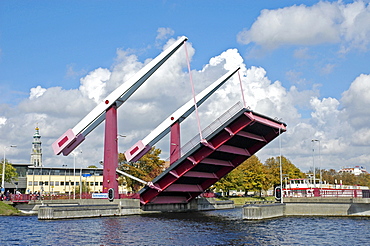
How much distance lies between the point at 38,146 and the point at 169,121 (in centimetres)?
12394

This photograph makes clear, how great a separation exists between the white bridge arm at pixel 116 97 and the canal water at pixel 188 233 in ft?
26.5

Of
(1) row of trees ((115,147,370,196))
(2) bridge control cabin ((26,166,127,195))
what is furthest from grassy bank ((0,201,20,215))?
(2) bridge control cabin ((26,166,127,195))

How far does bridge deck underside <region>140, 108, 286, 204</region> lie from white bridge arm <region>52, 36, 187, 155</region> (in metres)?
7.49

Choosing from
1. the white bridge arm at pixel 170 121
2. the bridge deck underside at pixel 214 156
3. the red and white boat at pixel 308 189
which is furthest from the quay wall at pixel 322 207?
the white bridge arm at pixel 170 121

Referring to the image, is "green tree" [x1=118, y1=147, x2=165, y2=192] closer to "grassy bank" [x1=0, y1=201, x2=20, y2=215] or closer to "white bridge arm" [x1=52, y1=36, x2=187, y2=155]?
"grassy bank" [x1=0, y1=201, x2=20, y2=215]

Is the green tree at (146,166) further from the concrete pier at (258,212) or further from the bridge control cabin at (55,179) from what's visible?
the bridge control cabin at (55,179)

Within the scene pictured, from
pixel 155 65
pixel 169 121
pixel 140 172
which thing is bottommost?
pixel 140 172

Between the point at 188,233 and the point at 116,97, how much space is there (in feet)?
53.3

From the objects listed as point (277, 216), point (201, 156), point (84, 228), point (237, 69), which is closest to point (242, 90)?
point (237, 69)

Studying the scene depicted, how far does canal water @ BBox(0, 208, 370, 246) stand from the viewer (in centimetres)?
2439

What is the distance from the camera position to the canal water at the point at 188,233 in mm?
24391

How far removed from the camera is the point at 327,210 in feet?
128

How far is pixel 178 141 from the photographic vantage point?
4603cm

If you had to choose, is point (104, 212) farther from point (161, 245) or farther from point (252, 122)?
point (161, 245)
